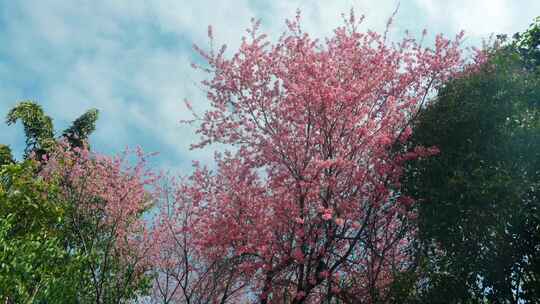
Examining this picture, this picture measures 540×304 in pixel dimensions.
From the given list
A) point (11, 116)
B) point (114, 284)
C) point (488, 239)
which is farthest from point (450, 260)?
point (11, 116)

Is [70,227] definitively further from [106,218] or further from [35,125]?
[35,125]

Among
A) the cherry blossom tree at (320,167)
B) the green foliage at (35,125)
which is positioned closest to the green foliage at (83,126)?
the green foliage at (35,125)

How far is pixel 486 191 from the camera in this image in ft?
28.8

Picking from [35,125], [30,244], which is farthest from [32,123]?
[30,244]

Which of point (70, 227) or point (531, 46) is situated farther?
point (70, 227)

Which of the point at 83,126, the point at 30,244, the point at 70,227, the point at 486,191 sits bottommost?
the point at 30,244

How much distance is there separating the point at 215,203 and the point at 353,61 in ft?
15.5

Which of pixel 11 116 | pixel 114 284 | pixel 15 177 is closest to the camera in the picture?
pixel 15 177

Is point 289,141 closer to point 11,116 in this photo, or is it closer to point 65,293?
point 65,293

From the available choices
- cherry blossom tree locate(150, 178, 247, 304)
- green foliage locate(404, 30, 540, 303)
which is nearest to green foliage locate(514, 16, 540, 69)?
green foliage locate(404, 30, 540, 303)

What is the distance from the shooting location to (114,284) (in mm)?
15492

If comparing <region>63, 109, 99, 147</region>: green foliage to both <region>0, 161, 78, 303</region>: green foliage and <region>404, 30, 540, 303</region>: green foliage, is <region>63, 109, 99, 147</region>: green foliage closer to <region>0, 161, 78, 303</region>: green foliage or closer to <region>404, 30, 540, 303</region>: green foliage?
<region>0, 161, 78, 303</region>: green foliage

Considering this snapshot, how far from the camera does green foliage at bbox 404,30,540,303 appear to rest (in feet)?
29.0

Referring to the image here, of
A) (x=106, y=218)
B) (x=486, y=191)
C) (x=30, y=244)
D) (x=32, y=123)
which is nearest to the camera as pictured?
(x=486, y=191)
